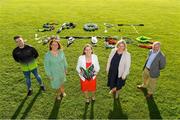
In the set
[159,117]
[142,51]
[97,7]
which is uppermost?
[97,7]

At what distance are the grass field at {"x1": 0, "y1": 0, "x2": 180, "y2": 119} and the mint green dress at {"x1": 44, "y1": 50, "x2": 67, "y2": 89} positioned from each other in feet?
3.24

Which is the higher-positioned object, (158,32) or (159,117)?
(158,32)

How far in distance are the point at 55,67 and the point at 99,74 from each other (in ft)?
11.0

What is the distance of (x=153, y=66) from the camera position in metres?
10.5

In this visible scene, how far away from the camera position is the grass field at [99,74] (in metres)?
10.4

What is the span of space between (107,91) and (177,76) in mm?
3721

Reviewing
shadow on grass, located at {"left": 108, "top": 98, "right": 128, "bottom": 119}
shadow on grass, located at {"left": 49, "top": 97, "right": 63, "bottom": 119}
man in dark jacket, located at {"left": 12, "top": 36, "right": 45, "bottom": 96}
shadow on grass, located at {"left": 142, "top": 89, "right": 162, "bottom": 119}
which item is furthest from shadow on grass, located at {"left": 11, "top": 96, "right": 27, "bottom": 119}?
shadow on grass, located at {"left": 142, "top": 89, "right": 162, "bottom": 119}

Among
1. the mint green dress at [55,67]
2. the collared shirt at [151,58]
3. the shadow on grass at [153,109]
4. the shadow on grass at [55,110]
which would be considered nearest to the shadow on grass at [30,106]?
the shadow on grass at [55,110]

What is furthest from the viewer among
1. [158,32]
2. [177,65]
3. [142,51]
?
[158,32]

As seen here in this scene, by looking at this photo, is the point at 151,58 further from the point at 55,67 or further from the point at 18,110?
the point at 18,110

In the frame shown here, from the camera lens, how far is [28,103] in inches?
426

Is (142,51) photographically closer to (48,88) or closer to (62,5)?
(48,88)

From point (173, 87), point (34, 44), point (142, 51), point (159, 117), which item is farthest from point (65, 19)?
point (159, 117)

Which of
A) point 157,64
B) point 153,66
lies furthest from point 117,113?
point 157,64
